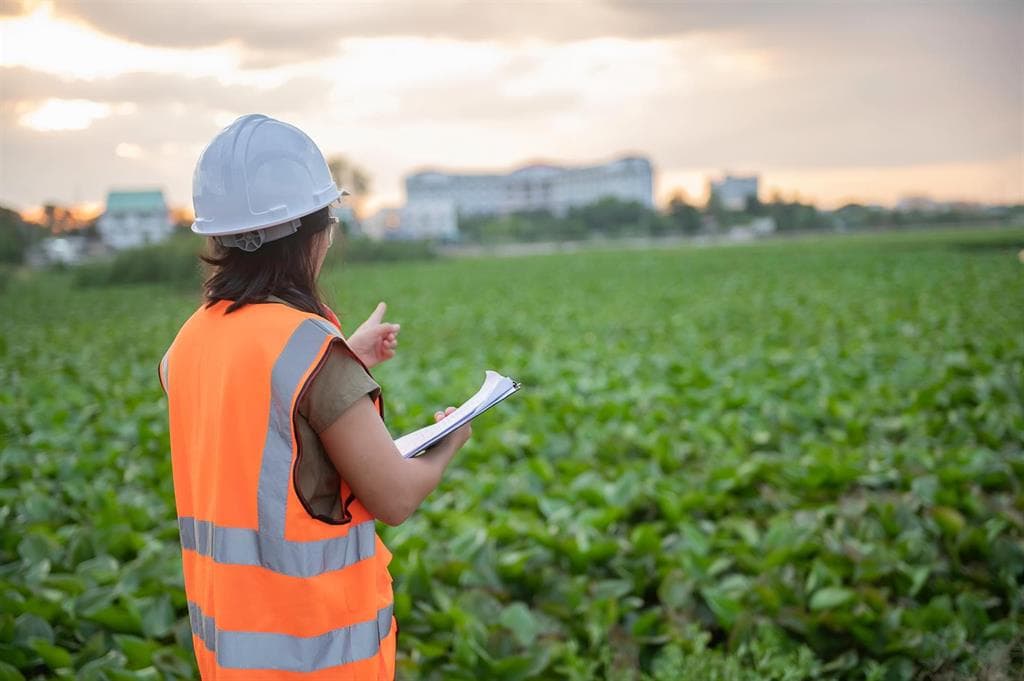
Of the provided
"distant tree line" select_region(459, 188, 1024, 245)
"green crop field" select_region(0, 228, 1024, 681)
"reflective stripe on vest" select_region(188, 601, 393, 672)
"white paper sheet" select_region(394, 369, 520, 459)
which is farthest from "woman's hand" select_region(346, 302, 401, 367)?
"distant tree line" select_region(459, 188, 1024, 245)

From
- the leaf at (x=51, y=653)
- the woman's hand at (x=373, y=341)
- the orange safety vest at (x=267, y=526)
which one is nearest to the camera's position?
the orange safety vest at (x=267, y=526)

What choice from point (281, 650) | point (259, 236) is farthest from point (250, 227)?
point (281, 650)

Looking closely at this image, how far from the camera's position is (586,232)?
64.8 metres

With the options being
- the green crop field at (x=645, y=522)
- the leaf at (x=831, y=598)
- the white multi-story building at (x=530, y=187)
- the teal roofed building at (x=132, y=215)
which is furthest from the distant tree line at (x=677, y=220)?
the leaf at (x=831, y=598)

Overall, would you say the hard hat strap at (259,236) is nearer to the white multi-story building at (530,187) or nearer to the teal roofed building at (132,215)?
the teal roofed building at (132,215)

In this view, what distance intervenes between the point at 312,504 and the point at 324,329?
0.26m

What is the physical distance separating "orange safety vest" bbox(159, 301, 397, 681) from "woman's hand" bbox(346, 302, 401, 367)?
34cm

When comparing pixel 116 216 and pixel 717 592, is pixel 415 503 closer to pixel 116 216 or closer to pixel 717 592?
pixel 717 592

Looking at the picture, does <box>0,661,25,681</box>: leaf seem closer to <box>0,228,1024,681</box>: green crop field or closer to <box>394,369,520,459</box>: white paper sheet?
<box>0,228,1024,681</box>: green crop field

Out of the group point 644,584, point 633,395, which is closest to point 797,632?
point 644,584

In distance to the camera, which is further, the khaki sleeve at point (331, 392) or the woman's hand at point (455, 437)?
the woman's hand at point (455, 437)

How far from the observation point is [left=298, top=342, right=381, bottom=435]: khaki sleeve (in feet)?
3.61

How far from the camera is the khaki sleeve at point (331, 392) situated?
43.4 inches

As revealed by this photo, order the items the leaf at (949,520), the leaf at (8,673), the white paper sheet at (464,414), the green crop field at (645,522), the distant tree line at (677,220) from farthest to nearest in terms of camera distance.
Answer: the distant tree line at (677,220)
the leaf at (949,520)
the green crop field at (645,522)
the leaf at (8,673)
the white paper sheet at (464,414)
